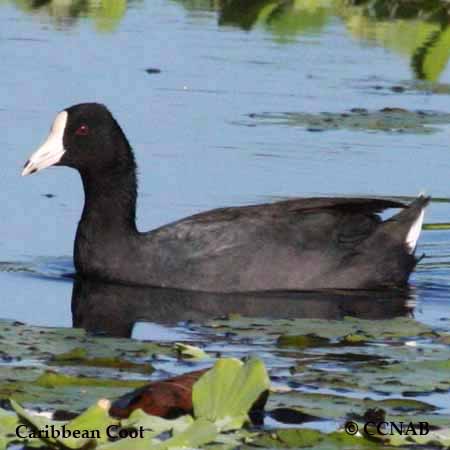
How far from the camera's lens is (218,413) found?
5.75m

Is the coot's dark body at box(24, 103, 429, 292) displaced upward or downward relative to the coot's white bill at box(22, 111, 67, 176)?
downward

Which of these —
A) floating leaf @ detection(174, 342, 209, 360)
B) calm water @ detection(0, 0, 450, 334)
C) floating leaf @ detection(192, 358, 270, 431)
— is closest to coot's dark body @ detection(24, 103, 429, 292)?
calm water @ detection(0, 0, 450, 334)

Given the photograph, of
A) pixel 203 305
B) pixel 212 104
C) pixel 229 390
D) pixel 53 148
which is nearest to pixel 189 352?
pixel 229 390

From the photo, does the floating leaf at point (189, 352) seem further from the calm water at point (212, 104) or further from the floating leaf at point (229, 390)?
the floating leaf at point (229, 390)

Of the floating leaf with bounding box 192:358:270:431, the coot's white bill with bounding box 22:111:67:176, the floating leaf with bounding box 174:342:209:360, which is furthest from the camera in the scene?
the coot's white bill with bounding box 22:111:67:176

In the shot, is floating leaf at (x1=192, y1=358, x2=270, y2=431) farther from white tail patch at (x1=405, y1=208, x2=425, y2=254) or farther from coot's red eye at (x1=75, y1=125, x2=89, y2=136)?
coot's red eye at (x1=75, y1=125, x2=89, y2=136)

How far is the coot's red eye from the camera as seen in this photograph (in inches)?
412

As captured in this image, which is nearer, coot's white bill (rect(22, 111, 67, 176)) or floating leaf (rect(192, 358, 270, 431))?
floating leaf (rect(192, 358, 270, 431))

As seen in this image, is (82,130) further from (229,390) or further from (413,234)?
(229,390)

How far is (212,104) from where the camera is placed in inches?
574

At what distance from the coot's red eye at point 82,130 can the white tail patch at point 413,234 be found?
1887 mm

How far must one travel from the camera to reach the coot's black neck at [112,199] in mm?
10320

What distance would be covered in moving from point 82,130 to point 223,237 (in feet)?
3.71

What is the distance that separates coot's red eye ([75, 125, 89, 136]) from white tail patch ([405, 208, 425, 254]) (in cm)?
189
